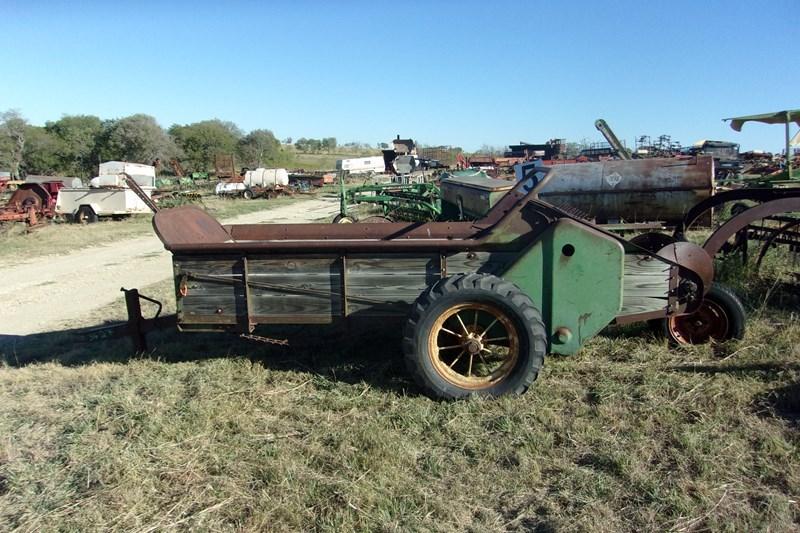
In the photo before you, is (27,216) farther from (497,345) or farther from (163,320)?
(497,345)

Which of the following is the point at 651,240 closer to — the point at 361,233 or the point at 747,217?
the point at 747,217

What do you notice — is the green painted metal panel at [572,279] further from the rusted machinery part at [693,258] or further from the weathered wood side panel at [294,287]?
the weathered wood side panel at [294,287]

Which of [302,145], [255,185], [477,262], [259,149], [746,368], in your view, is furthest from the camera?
[302,145]

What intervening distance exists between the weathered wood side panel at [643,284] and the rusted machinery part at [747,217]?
0.90m

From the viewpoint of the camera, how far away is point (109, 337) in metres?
5.11

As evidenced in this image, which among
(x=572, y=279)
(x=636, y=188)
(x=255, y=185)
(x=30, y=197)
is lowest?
(x=572, y=279)

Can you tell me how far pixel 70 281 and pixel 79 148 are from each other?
56.1 metres

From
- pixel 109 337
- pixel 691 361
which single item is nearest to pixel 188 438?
pixel 109 337

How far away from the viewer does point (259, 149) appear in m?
68.4

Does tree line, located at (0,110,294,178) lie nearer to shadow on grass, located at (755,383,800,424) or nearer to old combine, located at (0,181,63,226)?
old combine, located at (0,181,63,226)

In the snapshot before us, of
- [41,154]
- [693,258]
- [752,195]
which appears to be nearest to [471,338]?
[693,258]

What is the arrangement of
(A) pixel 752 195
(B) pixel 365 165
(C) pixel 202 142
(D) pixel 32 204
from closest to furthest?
(A) pixel 752 195
(D) pixel 32 204
(B) pixel 365 165
(C) pixel 202 142

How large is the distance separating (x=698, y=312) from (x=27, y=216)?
19199mm

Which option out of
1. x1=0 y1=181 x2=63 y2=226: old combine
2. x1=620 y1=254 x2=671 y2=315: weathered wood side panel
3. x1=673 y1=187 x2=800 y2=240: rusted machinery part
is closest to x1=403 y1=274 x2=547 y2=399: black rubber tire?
x1=620 y1=254 x2=671 y2=315: weathered wood side panel
